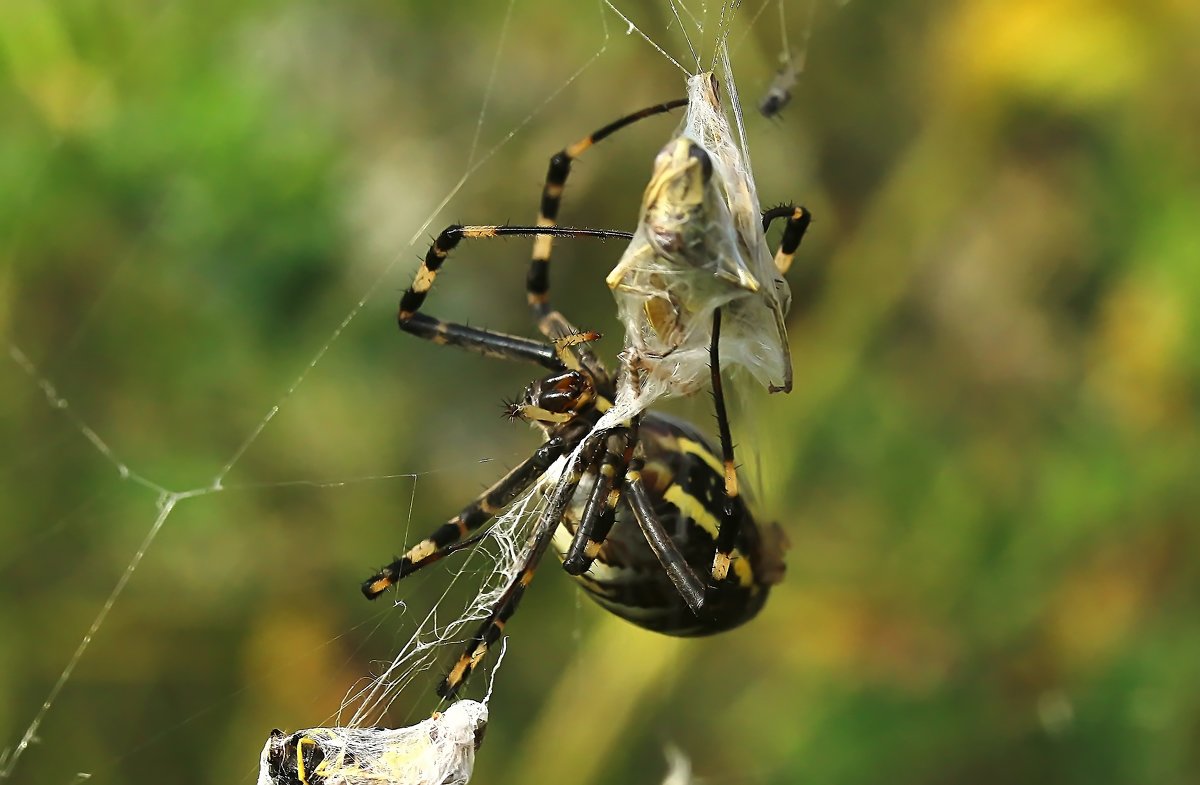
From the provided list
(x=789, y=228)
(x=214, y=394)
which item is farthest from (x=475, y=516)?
(x=214, y=394)

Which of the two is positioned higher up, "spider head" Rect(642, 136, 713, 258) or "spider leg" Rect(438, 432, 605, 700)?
"spider head" Rect(642, 136, 713, 258)

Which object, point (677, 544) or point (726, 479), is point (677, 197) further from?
point (677, 544)

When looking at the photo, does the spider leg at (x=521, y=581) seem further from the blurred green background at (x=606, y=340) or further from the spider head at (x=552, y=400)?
the blurred green background at (x=606, y=340)

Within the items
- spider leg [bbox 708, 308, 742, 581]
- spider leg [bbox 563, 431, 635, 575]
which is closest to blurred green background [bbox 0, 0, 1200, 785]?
spider leg [bbox 563, 431, 635, 575]

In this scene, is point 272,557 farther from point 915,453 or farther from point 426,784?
point 915,453

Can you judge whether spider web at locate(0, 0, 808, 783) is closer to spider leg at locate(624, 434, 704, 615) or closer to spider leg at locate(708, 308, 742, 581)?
spider leg at locate(624, 434, 704, 615)

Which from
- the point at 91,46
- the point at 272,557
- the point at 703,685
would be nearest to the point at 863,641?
the point at 703,685
